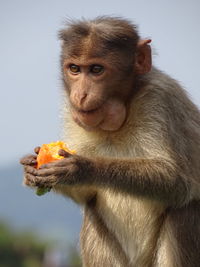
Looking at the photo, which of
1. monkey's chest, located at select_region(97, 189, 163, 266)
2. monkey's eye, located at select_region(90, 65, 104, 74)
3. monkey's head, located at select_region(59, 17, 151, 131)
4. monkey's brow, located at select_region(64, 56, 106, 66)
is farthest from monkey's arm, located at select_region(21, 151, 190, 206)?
monkey's brow, located at select_region(64, 56, 106, 66)

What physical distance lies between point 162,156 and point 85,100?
4.38 feet

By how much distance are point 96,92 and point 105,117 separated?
0.42 m

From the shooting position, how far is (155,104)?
530 inches

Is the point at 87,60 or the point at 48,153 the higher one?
the point at 87,60

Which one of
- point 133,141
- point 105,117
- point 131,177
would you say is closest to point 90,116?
point 105,117

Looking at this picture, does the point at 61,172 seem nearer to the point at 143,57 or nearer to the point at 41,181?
the point at 41,181

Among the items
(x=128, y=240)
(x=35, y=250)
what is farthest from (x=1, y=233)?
(x=128, y=240)

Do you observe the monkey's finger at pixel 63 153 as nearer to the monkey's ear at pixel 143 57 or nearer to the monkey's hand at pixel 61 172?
the monkey's hand at pixel 61 172

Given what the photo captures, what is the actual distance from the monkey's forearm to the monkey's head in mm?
633

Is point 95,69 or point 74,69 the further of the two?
point 74,69

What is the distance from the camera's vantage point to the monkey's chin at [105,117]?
13.0 m

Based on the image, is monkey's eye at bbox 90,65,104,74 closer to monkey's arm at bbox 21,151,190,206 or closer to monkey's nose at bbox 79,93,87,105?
monkey's nose at bbox 79,93,87,105

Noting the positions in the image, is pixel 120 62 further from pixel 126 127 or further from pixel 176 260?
pixel 176 260

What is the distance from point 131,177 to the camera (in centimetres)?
1309
